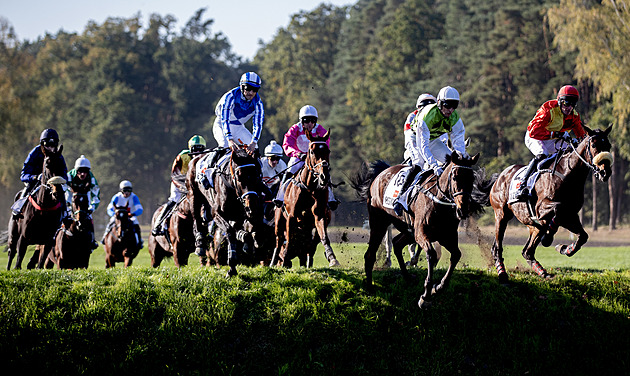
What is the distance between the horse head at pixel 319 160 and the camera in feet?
37.5

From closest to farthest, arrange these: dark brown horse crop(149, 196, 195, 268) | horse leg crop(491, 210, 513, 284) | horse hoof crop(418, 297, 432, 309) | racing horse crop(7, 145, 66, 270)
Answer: horse hoof crop(418, 297, 432, 309) < horse leg crop(491, 210, 513, 284) < racing horse crop(7, 145, 66, 270) < dark brown horse crop(149, 196, 195, 268)

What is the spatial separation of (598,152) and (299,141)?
6.43m

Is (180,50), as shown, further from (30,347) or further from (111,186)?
(30,347)

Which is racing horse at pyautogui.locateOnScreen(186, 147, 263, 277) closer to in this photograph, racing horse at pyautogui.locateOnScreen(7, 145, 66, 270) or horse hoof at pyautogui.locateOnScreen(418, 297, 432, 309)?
horse hoof at pyautogui.locateOnScreen(418, 297, 432, 309)

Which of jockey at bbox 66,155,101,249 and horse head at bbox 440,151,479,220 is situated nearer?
horse head at bbox 440,151,479,220

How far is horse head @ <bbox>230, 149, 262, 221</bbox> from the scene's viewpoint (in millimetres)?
Result: 10492

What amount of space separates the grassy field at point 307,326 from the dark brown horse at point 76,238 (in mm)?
3471

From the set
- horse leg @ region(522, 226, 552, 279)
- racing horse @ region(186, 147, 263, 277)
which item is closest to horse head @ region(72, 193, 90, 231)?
racing horse @ region(186, 147, 263, 277)

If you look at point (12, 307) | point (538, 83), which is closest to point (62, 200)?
point (12, 307)

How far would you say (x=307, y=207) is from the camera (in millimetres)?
12508

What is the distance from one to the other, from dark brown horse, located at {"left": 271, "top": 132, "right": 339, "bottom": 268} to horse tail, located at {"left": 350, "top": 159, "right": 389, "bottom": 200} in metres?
0.79

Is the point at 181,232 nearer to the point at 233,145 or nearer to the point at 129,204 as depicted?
the point at 129,204

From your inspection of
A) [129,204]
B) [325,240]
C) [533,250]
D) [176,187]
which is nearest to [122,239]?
[129,204]

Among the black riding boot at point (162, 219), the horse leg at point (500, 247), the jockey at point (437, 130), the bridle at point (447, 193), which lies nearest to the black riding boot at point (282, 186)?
the jockey at point (437, 130)
